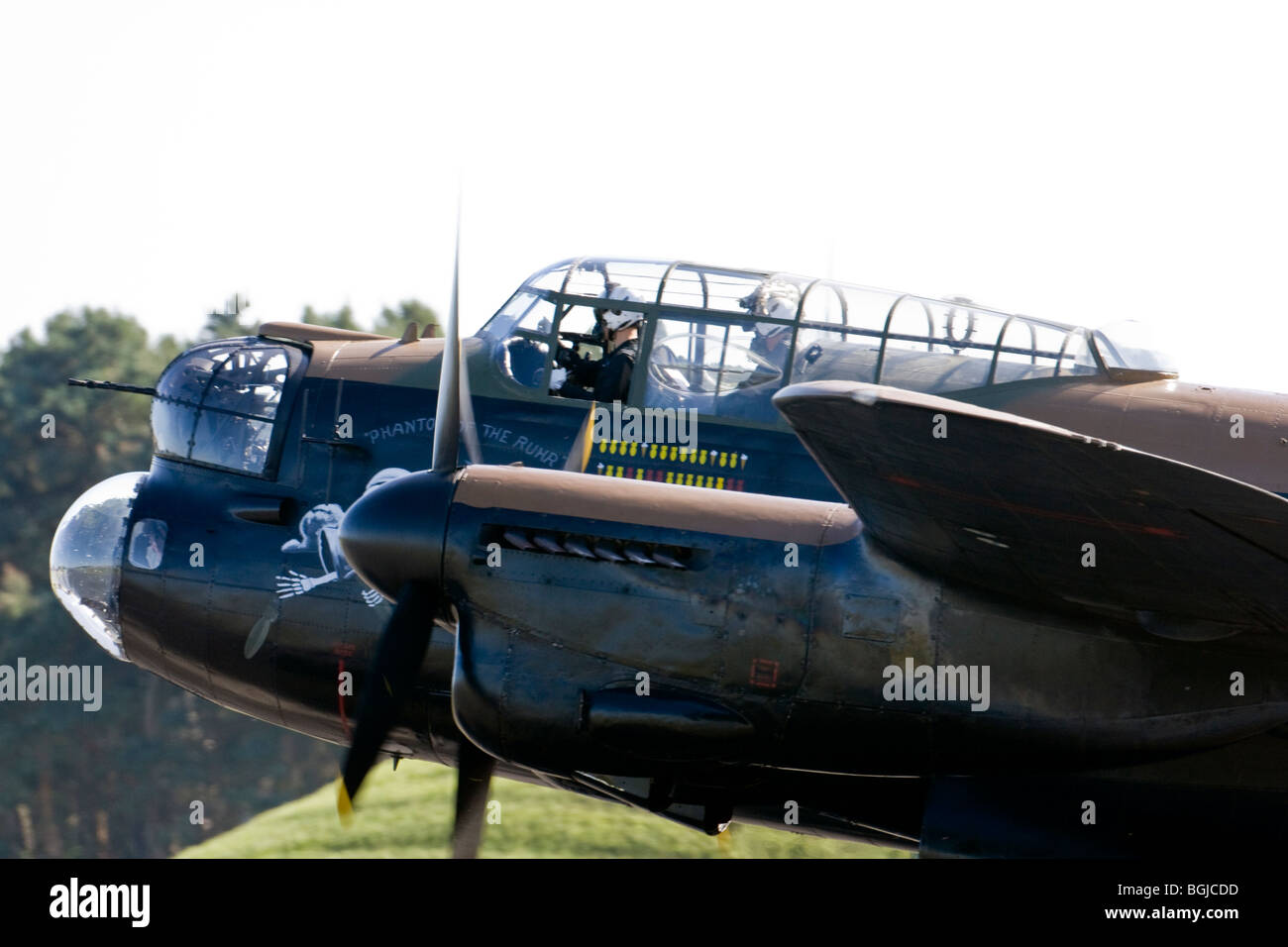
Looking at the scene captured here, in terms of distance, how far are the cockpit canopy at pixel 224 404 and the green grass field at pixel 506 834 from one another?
793 centimetres

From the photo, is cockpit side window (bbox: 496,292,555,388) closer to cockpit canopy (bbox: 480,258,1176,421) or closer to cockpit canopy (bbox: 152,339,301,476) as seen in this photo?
cockpit canopy (bbox: 480,258,1176,421)

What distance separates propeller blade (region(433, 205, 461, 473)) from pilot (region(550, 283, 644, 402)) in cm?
183

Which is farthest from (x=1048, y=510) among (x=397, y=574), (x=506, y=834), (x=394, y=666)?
(x=506, y=834)

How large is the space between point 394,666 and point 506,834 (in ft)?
41.2

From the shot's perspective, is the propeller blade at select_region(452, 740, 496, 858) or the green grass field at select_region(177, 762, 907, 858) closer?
the propeller blade at select_region(452, 740, 496, 858)

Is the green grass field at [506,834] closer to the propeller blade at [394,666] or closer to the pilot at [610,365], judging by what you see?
the pilot at [610,365]

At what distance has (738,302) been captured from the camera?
37.5 ft

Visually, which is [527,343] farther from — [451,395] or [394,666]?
[394,666]

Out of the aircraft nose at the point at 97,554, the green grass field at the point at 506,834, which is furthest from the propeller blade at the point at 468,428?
the green grass field at the point at 506,834

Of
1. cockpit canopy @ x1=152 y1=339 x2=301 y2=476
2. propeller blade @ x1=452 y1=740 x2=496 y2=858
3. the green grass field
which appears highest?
cockpit canopy @ x1=152 y1=339 x2=301 y2=476

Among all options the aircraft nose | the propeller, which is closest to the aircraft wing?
the propeller

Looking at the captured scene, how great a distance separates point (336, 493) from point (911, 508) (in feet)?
16.6

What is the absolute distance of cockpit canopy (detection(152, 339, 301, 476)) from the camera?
11.7 meters
